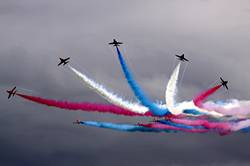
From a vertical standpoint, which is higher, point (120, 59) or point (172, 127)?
point (120, 59)

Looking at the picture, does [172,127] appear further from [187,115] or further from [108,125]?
[108,125]

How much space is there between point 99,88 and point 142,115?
12.0m

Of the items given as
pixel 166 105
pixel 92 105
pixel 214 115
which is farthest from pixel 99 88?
pixel 214 115

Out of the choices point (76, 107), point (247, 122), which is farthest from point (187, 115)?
point (76, 107)

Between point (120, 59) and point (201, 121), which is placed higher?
point (120, 59)

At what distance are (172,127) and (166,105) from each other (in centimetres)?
702

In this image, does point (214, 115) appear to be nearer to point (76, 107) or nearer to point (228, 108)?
point (228, 108)

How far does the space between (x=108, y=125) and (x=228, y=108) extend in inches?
1185

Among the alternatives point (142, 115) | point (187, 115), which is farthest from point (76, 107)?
point (187, 115)

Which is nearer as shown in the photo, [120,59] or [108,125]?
[120,59]

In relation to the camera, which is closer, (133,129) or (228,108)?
(228,108)

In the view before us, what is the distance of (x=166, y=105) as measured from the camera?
16300 centimetres

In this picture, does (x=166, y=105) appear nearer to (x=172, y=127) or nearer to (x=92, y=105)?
(x=172, y=127)

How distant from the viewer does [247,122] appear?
16188cm
